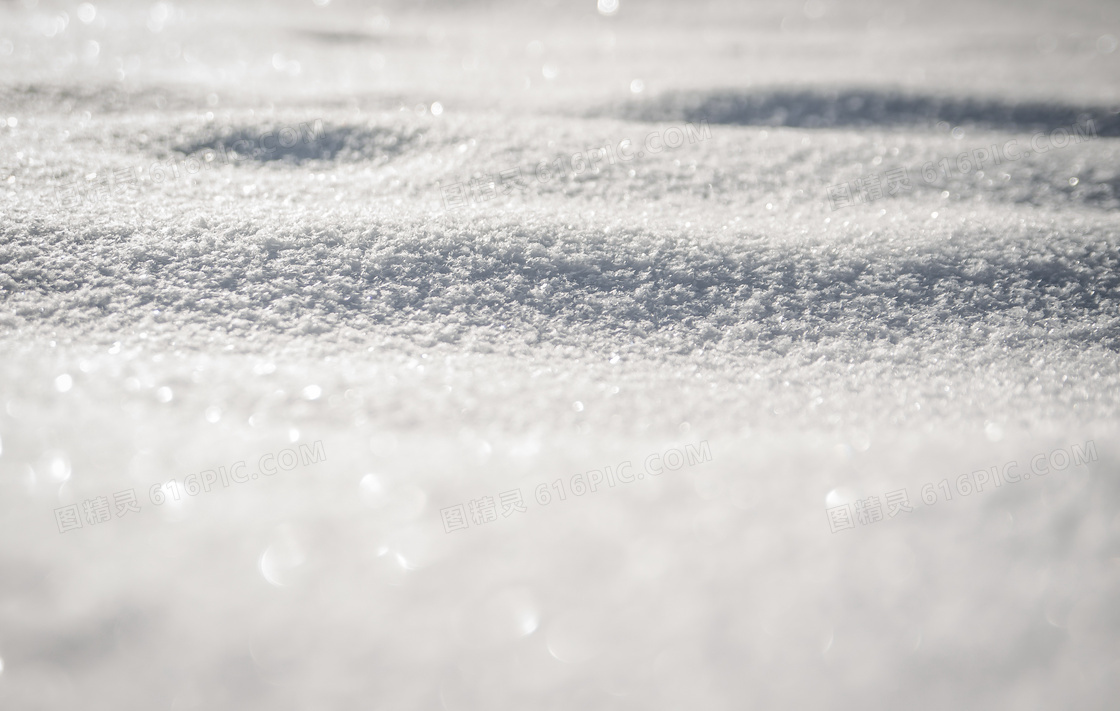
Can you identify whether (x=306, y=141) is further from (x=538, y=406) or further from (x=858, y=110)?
(x=858, y=110)

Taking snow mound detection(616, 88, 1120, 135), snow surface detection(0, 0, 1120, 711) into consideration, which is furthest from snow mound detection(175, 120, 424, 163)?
snow mound detection(616, 88, 1120, 135)

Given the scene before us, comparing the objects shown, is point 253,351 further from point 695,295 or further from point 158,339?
point 695,295

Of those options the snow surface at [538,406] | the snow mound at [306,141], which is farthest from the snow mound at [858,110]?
the snow mound at [306,141]

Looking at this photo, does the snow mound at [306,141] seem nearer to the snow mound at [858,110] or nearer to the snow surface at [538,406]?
the snow surface at [538,406]

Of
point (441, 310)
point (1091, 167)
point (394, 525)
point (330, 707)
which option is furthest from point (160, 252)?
point (1091, 167)

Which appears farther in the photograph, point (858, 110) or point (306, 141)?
point (858, 110)

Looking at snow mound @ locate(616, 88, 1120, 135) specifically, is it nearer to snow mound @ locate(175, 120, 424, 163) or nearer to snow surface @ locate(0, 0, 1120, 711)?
snow surface @ locate(0, 0, 1120, 711)

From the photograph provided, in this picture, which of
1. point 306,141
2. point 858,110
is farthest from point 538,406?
point 858,110

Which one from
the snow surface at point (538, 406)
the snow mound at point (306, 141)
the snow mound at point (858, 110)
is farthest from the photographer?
the snow mound at point (858, 110)
